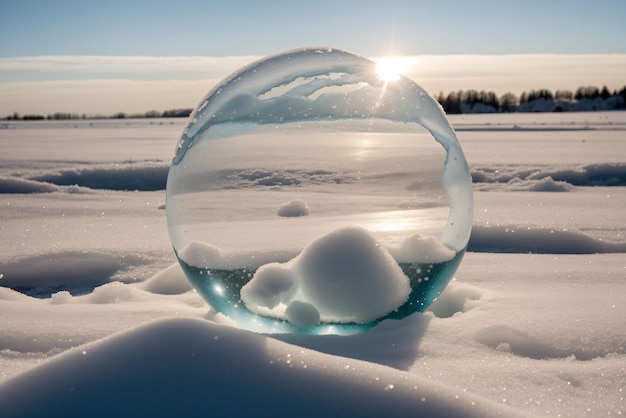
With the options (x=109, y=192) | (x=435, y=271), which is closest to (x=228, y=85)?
(x=435, y=271)

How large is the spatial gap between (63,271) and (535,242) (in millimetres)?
2603

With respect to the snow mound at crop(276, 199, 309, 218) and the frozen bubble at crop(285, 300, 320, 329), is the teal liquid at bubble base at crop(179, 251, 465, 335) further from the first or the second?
the snow mound at crop(276, 199, 309, 218)

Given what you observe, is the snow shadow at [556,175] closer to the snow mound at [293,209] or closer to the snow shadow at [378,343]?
the snow mound at [293,209]

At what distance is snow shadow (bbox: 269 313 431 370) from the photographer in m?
1.92

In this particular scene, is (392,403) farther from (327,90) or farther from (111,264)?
(111,264)

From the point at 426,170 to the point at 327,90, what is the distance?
504 mm

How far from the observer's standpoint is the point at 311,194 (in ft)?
7.81

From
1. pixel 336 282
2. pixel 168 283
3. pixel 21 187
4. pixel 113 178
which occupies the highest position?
pixel 336 282

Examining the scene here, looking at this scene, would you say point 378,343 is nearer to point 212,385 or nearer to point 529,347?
point 529,347

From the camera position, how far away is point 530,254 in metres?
3.53

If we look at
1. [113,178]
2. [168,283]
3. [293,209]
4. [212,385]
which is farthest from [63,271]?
[113,178]

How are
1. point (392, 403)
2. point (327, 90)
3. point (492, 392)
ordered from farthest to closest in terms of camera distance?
point (327, 90) → point (492, 392) → point (392, 403)

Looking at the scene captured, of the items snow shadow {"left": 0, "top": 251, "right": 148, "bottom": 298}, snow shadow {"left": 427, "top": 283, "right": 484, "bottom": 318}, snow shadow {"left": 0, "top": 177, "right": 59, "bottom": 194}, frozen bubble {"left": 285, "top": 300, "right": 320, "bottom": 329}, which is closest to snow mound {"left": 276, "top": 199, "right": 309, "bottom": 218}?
frozen bubble {"left": 285, "top": 300, "right": 320, "bottom": 329}

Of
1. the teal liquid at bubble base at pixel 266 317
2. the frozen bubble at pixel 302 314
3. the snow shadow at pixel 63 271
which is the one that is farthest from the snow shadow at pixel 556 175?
the frozen bubble at pixel 302 314
